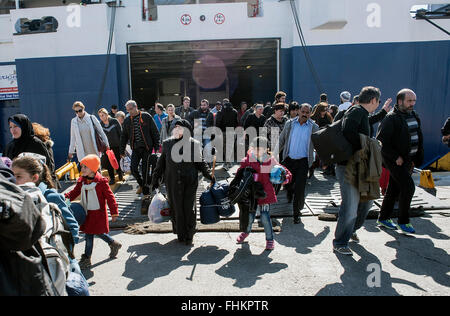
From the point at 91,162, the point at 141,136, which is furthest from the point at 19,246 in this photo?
the point at 141,136

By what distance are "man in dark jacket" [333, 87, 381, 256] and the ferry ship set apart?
7.68m

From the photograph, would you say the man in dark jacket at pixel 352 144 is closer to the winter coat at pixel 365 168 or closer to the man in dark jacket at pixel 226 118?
the winter coat at pixel 365 168

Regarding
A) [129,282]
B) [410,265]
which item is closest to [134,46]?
[129,282]

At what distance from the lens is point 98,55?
38.9 ft

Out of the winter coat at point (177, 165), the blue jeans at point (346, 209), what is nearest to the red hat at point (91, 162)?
the winter coat at point (177, 165)

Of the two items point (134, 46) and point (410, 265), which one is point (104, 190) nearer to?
point (410, 265)

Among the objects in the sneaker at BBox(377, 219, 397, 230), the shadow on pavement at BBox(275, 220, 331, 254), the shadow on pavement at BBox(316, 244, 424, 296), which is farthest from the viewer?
the sneaker at BBox(377, 219, 397, 230)

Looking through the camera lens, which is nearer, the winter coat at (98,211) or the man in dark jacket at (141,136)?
the winter coat at (98,211)

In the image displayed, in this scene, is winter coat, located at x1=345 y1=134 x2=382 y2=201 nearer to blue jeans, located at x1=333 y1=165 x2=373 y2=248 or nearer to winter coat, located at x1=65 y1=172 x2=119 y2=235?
blue jeans, located at x1=333 y1=165 x2=373 y2=248

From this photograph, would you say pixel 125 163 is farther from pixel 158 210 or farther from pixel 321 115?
pixel 321 115

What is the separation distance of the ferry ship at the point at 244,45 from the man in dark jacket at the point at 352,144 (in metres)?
7.68

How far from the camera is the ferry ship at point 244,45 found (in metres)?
11.4

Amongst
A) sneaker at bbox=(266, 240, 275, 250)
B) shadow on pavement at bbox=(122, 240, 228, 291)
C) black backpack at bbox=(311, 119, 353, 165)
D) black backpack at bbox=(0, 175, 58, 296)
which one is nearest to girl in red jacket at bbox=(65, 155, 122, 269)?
shadow on pavement at bbox=(122, 240, 228, 291)

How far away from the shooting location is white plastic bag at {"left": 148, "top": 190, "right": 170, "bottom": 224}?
16.7 ft
